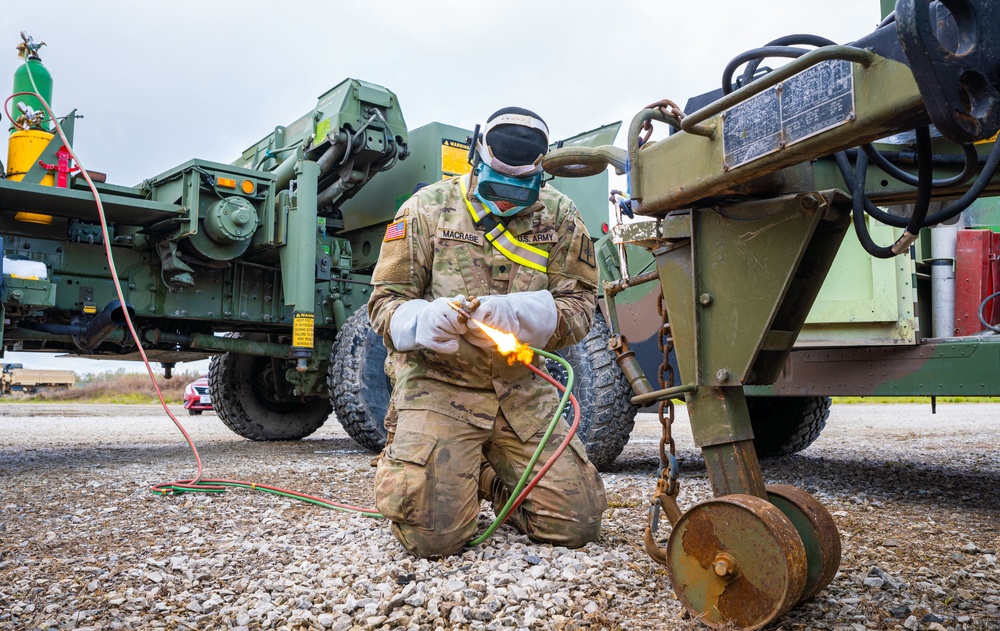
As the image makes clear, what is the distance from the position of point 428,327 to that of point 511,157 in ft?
2.35

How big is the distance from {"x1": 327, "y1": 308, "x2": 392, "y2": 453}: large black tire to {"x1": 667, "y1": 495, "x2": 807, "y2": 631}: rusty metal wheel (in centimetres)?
388

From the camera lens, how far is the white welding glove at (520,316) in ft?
8.66

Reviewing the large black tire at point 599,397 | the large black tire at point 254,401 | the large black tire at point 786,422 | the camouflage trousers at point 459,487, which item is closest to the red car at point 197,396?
the large black tire at point 254,401

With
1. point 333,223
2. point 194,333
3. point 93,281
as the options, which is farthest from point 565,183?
point 93,281

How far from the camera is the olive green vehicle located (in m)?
5.23

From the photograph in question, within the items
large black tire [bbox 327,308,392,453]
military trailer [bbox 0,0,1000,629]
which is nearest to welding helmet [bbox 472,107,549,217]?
military trailer [bbox 0,0,1000,629]

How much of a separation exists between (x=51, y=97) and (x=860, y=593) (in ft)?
19.3

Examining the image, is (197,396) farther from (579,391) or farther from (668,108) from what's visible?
(668,108)

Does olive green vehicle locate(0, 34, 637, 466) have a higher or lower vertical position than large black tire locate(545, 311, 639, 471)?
higher

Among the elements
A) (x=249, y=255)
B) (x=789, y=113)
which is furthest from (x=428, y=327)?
(x=249, y=255)

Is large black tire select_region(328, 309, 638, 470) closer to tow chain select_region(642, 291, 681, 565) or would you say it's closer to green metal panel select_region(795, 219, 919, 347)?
green metal panel select_region(795, 219, 919, 347)

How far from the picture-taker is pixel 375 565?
2.49m

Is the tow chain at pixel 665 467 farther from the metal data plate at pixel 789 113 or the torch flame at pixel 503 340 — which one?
the torch flame at pixel 503 340

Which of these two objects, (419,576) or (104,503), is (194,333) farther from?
(419,576)
